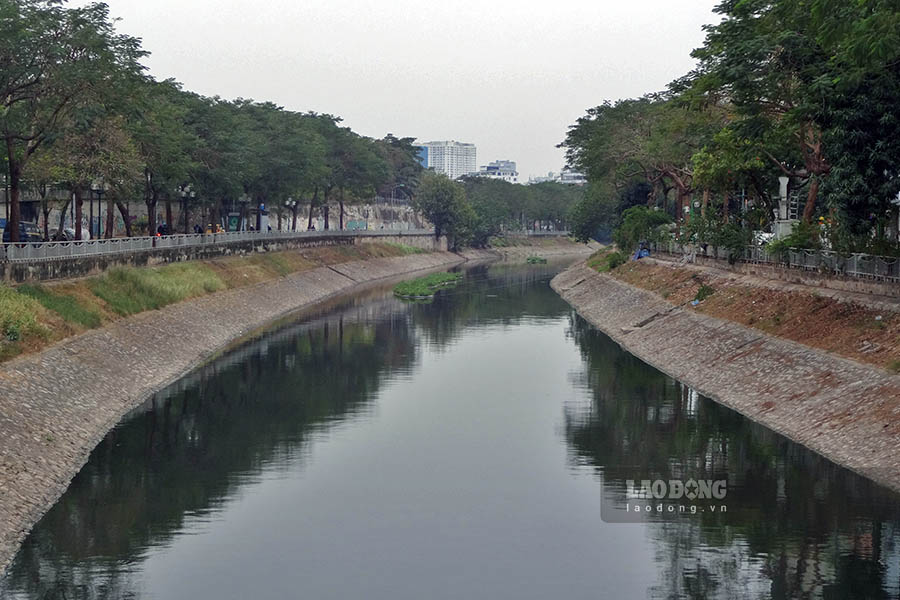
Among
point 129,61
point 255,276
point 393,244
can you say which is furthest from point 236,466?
point 393,244

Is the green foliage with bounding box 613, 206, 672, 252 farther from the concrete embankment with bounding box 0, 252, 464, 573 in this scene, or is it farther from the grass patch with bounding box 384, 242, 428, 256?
the grass patch with bounding box 384, 242, 428, 256

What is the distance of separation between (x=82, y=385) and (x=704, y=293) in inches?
1442

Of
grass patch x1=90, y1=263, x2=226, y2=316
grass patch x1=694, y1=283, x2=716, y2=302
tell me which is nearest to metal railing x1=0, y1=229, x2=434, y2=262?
grass patch x1=90, y1=263, x2=226, y2=316

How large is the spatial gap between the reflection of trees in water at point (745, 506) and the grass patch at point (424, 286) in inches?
2226

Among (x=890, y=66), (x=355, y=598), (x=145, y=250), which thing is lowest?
(x=355, y=598)

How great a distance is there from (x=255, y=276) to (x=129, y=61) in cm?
3409

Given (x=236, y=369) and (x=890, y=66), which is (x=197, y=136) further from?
(x=890, y=66)

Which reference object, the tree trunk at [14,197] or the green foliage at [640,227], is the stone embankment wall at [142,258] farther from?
the green foliage at [640,227]

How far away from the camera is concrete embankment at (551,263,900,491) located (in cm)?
3195

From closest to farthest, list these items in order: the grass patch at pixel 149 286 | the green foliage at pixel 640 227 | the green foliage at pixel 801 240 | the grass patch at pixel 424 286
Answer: the green foliage at pixel 801 240 → the grass patch at pixel 149 286 → the grass patch at pixel 424 286 → the green foliage at pixel 640 227

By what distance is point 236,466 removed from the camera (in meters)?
34.0

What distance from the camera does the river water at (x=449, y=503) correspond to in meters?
23.5

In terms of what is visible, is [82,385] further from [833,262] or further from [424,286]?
[424,286]

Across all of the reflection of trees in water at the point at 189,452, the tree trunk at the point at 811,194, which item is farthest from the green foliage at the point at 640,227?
the reflection of trees in water at the point at 189,452
